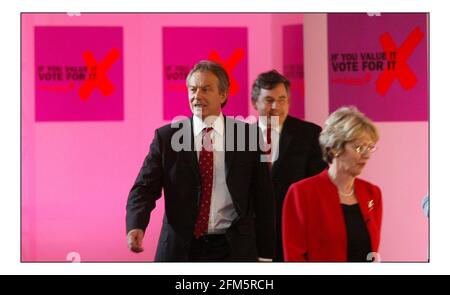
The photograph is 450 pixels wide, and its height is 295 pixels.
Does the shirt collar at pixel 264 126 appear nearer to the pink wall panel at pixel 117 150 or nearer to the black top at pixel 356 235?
the pink wall panel at pixel 117 150

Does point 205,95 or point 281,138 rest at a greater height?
point 205,95

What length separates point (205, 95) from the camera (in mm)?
3432

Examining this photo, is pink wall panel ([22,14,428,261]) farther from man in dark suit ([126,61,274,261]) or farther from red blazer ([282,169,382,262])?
red blazer ([282,169,382,262])

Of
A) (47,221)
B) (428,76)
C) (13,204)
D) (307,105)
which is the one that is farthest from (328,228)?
(13,204)

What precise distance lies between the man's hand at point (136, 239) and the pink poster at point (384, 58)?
1480 mm

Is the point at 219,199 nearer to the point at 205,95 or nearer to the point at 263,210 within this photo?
A: the point at 263,210

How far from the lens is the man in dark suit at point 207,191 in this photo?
332 centimetres

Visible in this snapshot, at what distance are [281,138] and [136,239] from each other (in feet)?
3.49

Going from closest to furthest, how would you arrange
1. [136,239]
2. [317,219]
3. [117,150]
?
[317,219], [136,239], [117,150]

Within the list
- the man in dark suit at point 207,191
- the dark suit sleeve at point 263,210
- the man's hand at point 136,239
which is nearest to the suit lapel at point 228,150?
the man in dark suit at point 207,191

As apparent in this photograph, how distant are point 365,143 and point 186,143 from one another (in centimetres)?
106

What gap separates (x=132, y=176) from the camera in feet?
11.5

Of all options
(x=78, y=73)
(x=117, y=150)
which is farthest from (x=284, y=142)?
(x=78, y=73)

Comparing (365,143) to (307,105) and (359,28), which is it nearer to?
(307,105)
